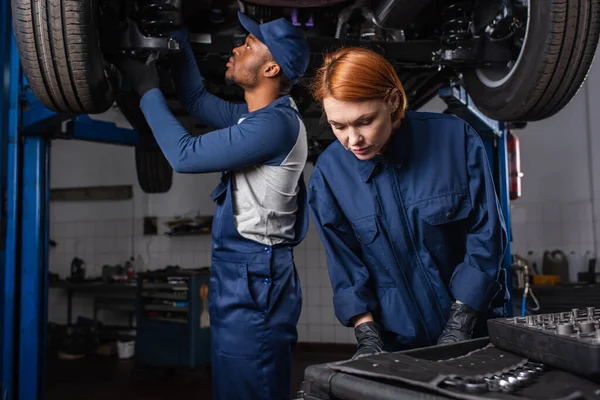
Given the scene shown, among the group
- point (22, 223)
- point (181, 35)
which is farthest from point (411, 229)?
point (22, 223)

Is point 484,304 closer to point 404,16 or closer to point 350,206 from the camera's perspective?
point 350,206

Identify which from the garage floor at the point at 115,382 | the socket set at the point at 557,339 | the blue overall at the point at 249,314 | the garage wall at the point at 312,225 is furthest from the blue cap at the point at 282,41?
the garage wall at the point at 312,225

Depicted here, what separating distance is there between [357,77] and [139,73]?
914 mm

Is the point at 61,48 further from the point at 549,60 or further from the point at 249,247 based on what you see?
the point at 549,60

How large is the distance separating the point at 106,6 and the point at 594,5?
1.50 m

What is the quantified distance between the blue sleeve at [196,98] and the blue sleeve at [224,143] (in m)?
0.30

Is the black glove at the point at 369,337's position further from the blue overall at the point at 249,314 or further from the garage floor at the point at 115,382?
the garage floor at the point at 115,382

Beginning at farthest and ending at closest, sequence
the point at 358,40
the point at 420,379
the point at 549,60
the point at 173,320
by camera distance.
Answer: the point at 173,320
the point at 358,40
the point at 549,60
the point at 420,379

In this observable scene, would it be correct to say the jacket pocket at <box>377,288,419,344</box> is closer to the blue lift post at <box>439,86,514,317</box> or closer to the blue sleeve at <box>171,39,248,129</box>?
the blue sleeve at <box>171,39,248,129</box>

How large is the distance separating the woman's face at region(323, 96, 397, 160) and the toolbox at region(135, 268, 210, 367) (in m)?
Result: 3.04

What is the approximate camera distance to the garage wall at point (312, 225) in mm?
4848

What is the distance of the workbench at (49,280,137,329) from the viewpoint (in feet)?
16.9

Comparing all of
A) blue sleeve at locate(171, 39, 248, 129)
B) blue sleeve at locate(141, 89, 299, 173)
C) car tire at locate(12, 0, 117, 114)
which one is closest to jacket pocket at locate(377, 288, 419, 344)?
blue sleeve at locate(141, 89, 299, 173)

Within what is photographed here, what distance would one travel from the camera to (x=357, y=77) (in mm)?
999
